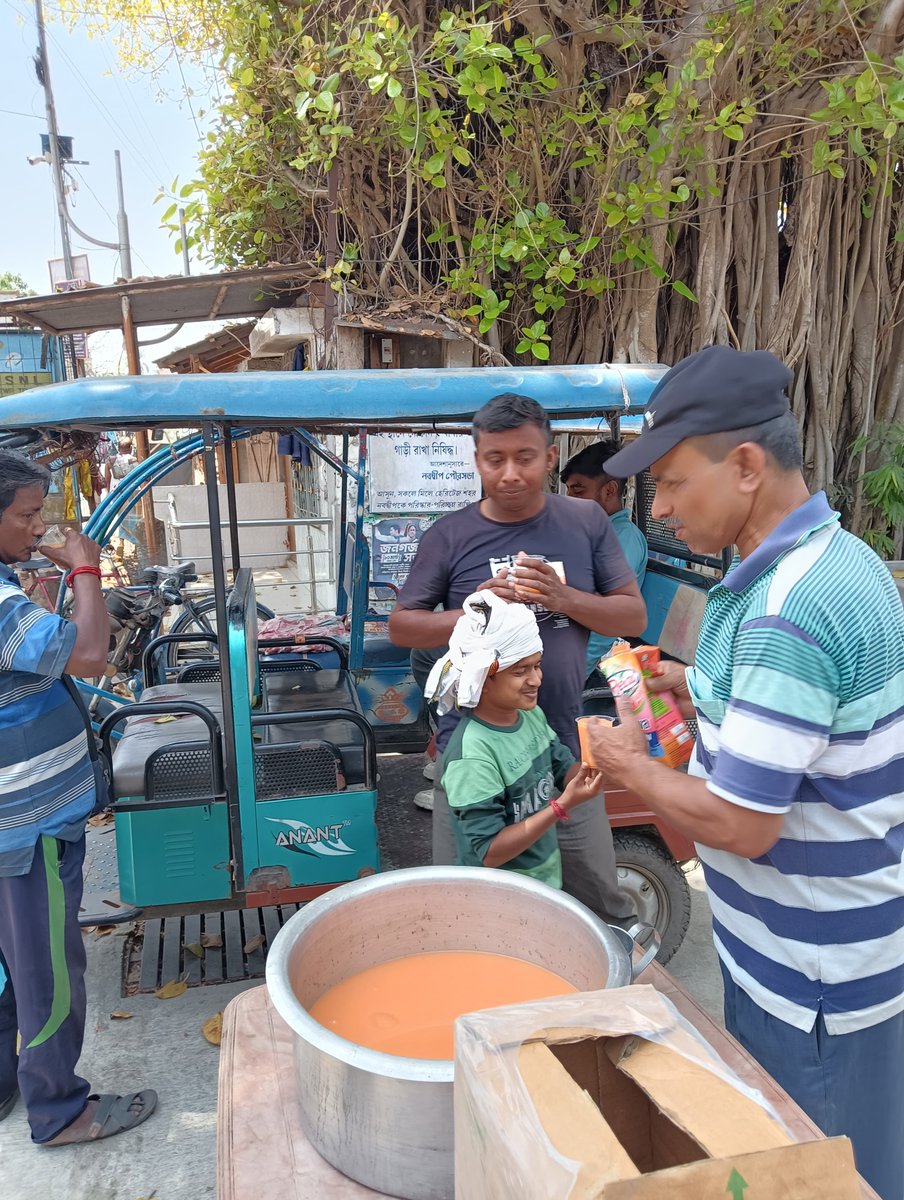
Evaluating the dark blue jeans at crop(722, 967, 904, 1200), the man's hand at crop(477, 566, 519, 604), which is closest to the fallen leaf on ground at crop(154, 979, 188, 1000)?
the man's hand at crop(477, 566, 519, 604)

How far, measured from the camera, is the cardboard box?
0.70 meters

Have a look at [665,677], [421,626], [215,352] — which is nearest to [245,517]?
[215,352]

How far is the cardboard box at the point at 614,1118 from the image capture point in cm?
70

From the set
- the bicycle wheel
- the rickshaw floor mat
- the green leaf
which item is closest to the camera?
the rickshaw floor mat

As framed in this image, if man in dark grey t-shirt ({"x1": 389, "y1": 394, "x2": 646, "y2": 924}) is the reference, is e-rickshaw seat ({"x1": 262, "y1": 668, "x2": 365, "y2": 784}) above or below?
below

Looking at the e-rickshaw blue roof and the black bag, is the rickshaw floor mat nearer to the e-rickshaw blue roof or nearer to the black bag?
the black bag

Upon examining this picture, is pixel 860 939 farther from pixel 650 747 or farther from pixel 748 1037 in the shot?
pixel 650 747

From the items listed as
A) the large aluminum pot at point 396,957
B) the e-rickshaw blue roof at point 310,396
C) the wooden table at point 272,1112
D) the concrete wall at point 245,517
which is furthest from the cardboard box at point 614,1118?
the concrete wall at point 245,517

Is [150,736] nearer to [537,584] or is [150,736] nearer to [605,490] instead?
[537,584]

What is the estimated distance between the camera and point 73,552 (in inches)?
97.3

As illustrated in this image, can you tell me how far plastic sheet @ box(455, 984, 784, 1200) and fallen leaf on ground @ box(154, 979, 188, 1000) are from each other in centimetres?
273

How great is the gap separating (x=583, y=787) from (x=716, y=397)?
35.3 inches

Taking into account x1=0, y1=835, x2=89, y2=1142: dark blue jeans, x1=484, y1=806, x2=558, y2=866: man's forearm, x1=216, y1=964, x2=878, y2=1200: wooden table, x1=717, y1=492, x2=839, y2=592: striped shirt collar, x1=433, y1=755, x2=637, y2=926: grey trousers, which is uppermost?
x1=717, y1=492, x2=839, y2=592: striped shirt collar

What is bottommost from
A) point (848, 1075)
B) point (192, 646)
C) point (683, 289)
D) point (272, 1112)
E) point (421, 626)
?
point (192, 646)
